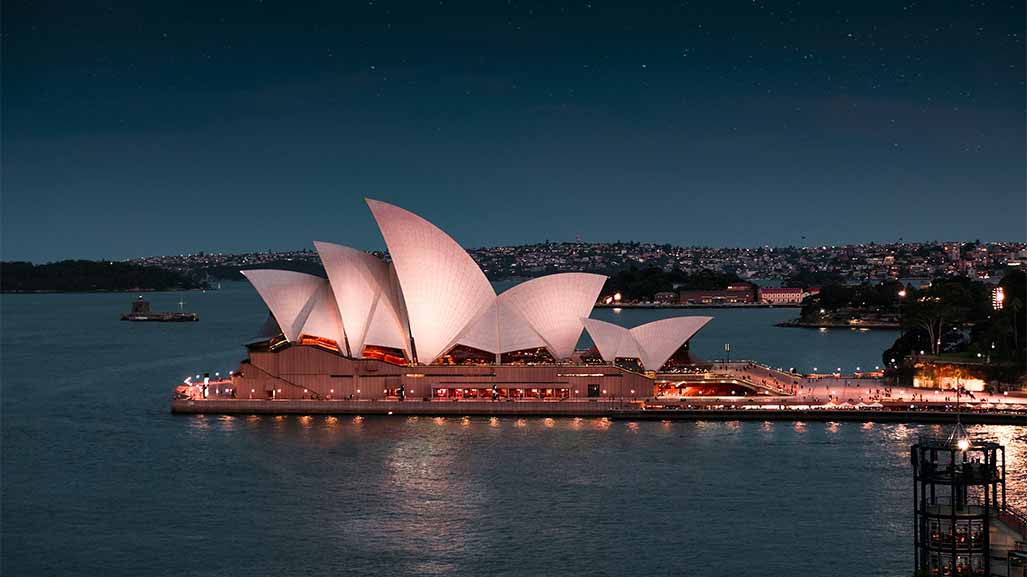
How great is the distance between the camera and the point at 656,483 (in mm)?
29219

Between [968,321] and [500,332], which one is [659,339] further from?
[968,321]

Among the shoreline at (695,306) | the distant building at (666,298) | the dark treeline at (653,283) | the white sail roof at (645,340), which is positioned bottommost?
the white sail roof at (645,340)

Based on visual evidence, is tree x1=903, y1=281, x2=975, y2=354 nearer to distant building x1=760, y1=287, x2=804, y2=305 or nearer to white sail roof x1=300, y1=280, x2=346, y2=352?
white sail roof x1=300, y1=280, x2=346, y2=352

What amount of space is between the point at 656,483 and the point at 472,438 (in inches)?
315

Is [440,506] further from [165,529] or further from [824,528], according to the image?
[824,528]

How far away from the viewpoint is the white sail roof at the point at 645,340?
4434 cm

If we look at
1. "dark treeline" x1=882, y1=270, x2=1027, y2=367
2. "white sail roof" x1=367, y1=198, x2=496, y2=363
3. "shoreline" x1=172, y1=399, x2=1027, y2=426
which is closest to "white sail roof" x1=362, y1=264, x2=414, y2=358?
"white sail roof" x1=367, y1=198, x2=496, y2=363

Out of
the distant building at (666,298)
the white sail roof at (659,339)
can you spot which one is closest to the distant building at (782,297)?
the distant building at (666,298)

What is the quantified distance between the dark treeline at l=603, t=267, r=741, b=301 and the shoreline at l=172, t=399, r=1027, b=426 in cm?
10138

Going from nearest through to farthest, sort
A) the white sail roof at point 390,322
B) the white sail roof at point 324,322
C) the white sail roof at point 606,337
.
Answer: the white sail roof at point 390,322 → the white sail roof at point 324,322 → the white sail roof at point 606,337

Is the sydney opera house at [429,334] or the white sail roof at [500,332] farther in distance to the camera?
the white sail roof at [500,332]

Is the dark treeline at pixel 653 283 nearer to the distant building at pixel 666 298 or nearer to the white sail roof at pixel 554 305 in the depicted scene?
the distant building at pixel 666 298

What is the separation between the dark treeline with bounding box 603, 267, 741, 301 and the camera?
5591 inches

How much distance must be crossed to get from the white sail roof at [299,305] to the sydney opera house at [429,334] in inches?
1.4
